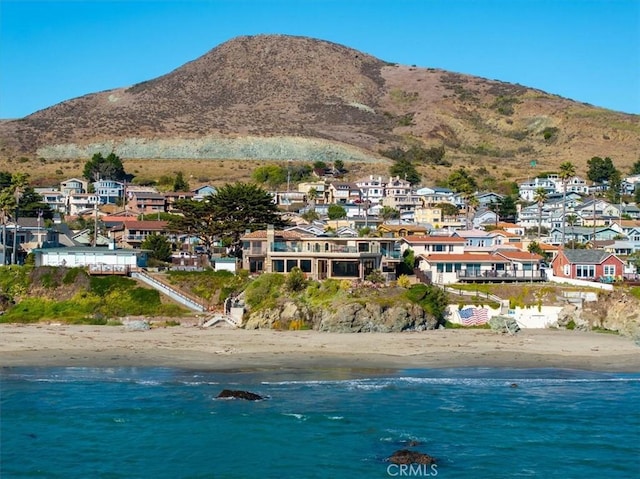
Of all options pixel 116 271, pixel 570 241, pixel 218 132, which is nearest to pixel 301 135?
pixel 218 132

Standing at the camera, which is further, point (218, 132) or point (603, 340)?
point (218, 132)

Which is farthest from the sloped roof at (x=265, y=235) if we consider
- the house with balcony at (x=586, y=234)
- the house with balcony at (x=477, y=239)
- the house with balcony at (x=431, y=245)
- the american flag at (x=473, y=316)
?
the house with balcony at (x=586, y=234)

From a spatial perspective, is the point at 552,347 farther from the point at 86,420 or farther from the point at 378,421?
the point at 86,420

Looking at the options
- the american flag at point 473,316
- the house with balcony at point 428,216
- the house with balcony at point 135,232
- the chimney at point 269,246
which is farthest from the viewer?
the house with balcony at point 428,216

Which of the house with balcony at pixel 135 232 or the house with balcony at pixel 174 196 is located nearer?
the house with balcony at pixel 135 232

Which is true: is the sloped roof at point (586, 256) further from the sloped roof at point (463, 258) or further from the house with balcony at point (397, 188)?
the house with balcony at point (397, 188)

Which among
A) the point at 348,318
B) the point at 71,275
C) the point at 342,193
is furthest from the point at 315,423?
the point at 342,193

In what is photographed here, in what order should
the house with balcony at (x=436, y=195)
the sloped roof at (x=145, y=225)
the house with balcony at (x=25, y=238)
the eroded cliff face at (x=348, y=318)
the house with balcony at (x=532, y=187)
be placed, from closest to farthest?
the eroded cliff face at (x=348, y=318) → the house with balcony at (x=25, y=238) → the sloped roof at (x=145, y=225) → the house with balcony at (x=436, y=195) → the house with balcony at (x=532, y=187)
